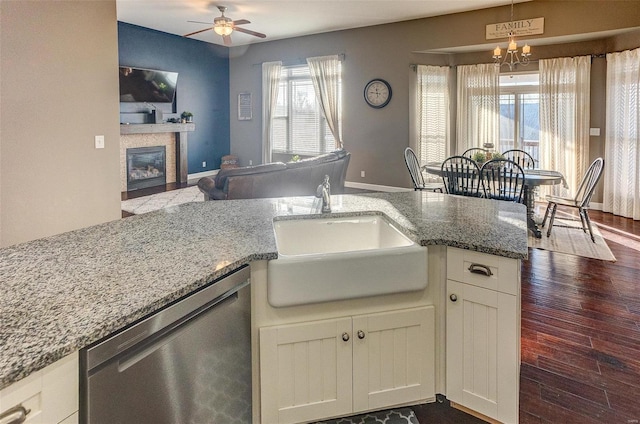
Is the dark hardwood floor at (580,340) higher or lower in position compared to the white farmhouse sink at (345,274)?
lower

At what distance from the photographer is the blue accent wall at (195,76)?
7594 millimetres

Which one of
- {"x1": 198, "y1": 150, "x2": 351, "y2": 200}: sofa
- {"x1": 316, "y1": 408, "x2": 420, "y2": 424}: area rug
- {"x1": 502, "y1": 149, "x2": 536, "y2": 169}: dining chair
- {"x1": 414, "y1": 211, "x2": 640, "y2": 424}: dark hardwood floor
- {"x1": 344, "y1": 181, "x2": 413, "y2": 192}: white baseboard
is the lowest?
{"x1": 316, "y1": 408, "x2": 420, "y2": 424}: area rug

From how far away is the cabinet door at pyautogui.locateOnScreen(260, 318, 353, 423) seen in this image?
157cm

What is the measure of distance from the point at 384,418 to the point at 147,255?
1.23m

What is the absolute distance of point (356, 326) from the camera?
163cm

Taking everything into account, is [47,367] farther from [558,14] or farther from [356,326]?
[558,14]

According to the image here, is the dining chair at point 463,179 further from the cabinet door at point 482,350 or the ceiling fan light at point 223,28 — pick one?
the ceiling fan light at point 223,28

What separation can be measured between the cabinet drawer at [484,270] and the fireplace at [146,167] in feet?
23.5

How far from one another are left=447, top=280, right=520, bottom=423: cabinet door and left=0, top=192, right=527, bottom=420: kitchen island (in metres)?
0.20

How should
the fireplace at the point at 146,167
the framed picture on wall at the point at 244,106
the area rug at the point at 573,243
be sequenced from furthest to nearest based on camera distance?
the framed picture on wall at the point at 244,106 < the fireplace at the point at 146,167 < the area rug at the point at 573,243

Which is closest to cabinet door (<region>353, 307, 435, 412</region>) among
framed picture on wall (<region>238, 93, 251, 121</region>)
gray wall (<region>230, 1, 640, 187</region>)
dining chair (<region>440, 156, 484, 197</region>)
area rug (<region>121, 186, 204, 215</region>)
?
dining chair (<region>440, 156, 484, 197</region>)

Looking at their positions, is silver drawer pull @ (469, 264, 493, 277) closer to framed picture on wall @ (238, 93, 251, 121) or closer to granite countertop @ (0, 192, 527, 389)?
granite countertop @ (0, 192, 527, 389)

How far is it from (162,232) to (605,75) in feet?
22.2

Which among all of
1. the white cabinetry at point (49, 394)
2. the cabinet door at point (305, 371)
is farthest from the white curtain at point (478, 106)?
the white cabinetry at point (49, 394)
